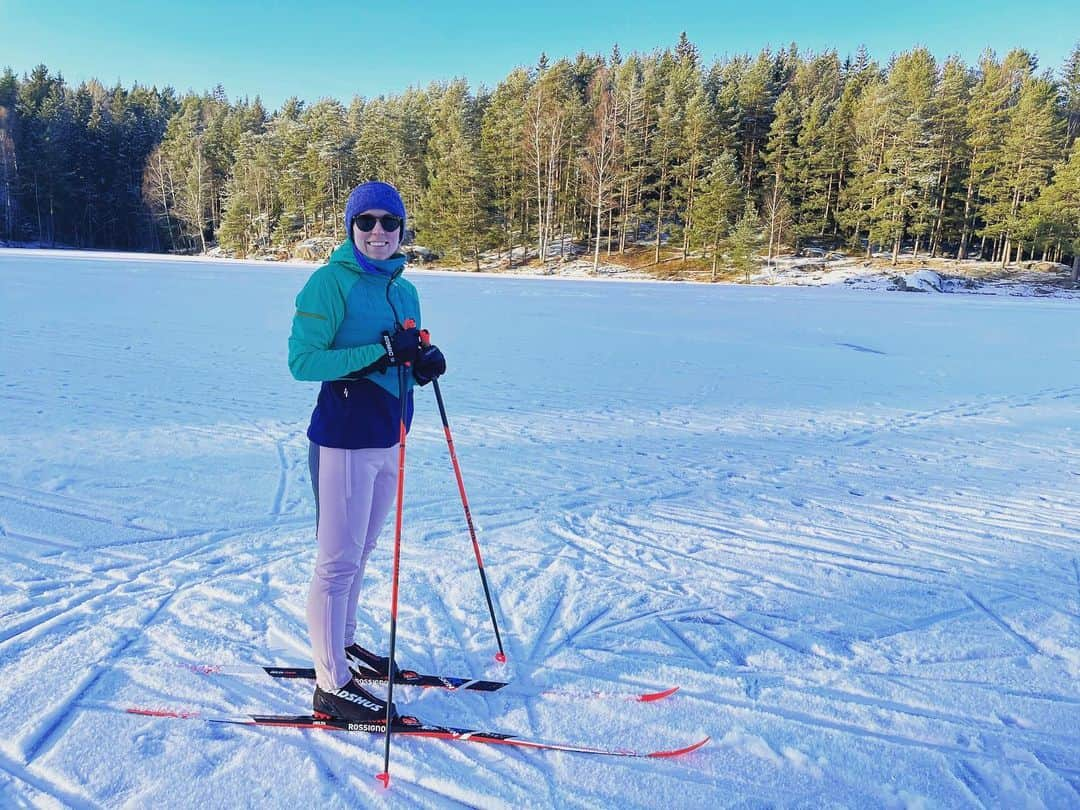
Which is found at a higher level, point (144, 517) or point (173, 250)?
point (173, 250)

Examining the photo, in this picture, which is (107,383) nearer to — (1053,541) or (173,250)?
(1053,541)

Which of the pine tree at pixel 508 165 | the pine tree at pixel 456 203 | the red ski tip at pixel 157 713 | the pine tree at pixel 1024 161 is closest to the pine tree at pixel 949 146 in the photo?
the pine tree at pixel 1024 161

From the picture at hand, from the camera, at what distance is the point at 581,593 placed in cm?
342

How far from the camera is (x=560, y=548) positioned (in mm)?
3920

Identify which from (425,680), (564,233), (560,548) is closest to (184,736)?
(425,680)

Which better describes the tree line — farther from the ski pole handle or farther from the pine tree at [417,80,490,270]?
the ski pole handle

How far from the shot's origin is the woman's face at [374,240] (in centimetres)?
220

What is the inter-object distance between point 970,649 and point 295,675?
10.2 ft

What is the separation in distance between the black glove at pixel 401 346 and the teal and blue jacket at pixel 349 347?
1.7 inches

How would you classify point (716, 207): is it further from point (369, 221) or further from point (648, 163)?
point (369, 221)

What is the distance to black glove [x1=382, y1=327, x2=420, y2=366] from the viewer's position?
217cm

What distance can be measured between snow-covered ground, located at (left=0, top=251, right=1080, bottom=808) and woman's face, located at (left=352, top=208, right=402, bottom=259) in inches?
70.2

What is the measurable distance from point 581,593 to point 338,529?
1.61m

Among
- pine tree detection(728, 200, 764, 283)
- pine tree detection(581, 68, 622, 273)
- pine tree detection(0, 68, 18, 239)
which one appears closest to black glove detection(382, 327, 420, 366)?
pine tree detection(728, 200, 764, 283)
